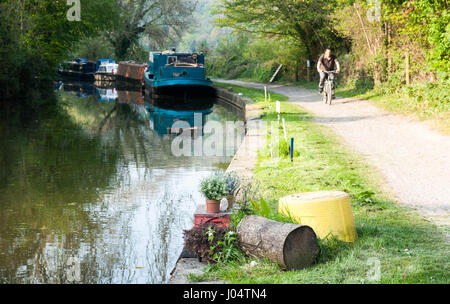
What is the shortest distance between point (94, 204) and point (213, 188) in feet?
10.8

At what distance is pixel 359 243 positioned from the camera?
5.43m

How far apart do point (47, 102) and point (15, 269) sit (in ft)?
79.0

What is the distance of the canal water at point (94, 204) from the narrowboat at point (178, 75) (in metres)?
15.0

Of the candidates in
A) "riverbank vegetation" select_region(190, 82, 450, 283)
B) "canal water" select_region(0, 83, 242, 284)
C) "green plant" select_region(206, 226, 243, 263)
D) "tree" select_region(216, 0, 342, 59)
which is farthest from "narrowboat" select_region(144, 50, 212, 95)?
"green plant" select_region(206, 226, 243, 263)

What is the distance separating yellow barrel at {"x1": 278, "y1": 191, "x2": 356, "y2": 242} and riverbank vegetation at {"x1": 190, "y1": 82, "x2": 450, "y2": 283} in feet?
0.35

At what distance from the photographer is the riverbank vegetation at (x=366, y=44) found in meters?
14.8

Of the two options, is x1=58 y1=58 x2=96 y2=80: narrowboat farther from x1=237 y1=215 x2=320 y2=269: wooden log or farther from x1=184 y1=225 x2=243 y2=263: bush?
x1=237 y1=215 x2=320 y2=269: wooden log

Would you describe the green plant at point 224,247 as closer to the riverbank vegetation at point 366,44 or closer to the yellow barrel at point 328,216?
the yellow barrel at point 328,216

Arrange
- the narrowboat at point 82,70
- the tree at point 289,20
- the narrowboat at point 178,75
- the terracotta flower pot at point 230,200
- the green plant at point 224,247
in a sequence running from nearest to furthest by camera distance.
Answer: the green plant at point 224,247 < the terracotta flower pot at point 230,200 < the tree at point 289,20 < the narrowboat at point 178,75 < the narrowboat at point 82,70

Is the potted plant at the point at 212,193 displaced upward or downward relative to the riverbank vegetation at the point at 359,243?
upward

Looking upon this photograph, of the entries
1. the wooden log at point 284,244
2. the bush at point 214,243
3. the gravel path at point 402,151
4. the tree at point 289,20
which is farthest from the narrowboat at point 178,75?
the wooden log at point 284,244

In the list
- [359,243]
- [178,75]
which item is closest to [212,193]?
[359,243]

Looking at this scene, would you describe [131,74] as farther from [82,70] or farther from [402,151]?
[402,151]
